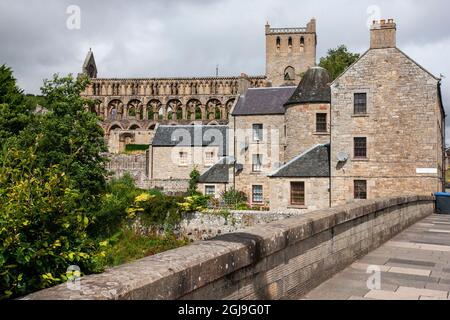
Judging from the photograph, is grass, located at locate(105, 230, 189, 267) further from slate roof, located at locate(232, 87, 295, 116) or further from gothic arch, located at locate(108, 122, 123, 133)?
gothic arch, located at locate(108, 122, 123, 133)

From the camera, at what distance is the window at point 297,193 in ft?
91.6

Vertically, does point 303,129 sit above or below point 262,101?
below

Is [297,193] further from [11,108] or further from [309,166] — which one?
[11,108]

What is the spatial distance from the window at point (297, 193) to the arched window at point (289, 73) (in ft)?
161

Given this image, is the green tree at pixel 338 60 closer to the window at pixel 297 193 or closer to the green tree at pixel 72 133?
the window at pixel 297 193

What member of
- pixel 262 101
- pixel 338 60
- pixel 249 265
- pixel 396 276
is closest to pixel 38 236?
pixel 249 265

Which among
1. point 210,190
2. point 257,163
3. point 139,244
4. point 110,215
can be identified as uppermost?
point 257,163

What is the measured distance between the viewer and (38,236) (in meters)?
3.87

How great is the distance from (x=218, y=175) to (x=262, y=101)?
7227 millimetres

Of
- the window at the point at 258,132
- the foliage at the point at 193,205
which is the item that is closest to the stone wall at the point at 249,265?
the foliage at the point at 193,205

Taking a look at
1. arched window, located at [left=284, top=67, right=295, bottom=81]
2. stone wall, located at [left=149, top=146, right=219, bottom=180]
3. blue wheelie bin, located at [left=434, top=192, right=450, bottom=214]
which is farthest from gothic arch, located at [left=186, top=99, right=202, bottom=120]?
blue wheelie bin, located at [left=434, top=192, right=450, bottom=214]
